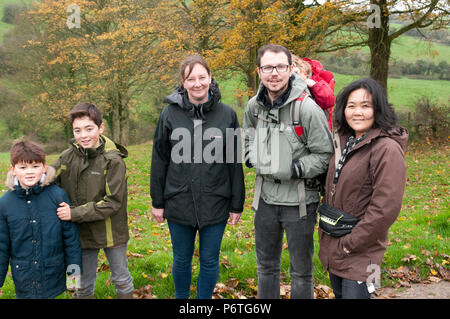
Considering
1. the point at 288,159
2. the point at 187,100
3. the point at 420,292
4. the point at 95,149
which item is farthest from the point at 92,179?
the point at 420,292

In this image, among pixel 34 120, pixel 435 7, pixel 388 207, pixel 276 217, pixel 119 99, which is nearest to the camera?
pixel 388 207

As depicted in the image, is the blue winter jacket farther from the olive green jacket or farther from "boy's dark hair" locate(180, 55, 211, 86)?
"boy's dark hair" locate(180, 55, 211, 86)

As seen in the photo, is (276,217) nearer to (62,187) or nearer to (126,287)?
(126,287)

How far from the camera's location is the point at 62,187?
318cm

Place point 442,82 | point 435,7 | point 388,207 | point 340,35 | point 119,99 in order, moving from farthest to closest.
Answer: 1. point 442,82
2. point 119,99
3. point 340,35
4. point 435,7
5. point 388,207

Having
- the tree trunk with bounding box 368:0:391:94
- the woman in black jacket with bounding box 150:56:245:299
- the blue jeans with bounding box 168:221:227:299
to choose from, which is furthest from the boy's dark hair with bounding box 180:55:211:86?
the tree trunk with bounding box 368:0:391:94

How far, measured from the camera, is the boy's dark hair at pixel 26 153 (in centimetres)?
287

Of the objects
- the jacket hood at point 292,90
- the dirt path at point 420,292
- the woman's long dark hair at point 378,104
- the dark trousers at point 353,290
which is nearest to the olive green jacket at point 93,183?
the jacket hood at point 292,90

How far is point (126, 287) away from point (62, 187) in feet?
3.51

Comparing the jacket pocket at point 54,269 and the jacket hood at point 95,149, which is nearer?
the jacket pocket at point 54,269

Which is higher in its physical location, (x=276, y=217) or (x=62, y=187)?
(x=62, y=187)

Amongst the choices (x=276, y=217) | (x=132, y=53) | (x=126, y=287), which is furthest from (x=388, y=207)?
(x=132, y=53)

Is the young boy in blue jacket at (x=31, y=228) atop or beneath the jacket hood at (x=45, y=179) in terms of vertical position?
beneath

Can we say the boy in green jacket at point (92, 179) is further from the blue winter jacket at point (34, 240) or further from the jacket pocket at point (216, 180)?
the jacket pocket at point (216, 180)
